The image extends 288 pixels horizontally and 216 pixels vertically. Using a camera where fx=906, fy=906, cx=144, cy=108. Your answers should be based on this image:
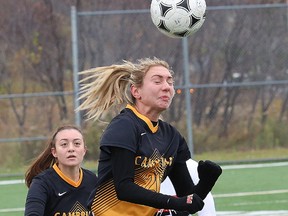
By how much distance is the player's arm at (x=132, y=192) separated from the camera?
4.39 m

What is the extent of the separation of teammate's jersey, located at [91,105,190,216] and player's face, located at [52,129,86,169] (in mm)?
1010

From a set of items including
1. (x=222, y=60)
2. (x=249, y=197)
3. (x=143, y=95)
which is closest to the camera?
(x=143, y=95)

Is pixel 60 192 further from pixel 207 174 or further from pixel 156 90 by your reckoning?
pixel 207 174

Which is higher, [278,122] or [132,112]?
[132,112]

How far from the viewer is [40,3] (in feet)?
58.3

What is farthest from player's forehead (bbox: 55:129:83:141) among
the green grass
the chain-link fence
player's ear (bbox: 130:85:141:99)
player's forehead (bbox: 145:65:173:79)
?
the chain-link fence

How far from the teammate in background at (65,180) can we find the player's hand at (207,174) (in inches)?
54.2

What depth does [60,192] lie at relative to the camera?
5.73 m

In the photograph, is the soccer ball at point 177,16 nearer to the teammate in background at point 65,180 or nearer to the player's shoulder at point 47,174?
the teammate in background at point 65,180

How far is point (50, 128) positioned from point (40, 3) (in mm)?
3840

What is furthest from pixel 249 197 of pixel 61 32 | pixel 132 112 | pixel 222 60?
pixel 61 32

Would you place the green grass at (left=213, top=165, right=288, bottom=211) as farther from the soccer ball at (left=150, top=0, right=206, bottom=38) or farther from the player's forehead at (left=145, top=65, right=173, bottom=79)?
the player's forehead at (left=145, top=65, right=173, bottom=79)

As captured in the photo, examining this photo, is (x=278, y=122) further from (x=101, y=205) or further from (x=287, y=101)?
(x=101, y=205)

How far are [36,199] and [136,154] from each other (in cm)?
116
